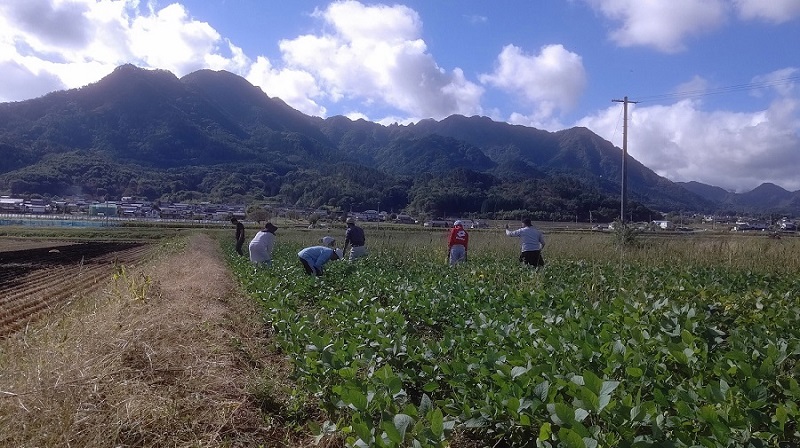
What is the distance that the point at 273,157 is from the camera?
137000mm

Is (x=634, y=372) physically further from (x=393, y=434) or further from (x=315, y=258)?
(x=315, y=258)

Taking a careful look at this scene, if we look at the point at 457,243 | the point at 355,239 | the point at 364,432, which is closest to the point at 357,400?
the point at 364,432

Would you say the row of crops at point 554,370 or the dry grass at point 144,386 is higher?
the row of crops at point 554,370

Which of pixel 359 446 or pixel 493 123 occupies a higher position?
pixel 493 123

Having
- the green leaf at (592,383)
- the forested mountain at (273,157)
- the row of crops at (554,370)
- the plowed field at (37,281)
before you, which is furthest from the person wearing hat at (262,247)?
the forested mountain at (273,157)

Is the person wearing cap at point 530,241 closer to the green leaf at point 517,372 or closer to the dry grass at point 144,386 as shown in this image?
the dry grass at point 144,386

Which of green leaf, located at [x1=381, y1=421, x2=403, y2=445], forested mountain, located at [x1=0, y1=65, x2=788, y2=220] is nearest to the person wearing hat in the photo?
green leaf, located at [x1=381, y1=421, x2=403, y2=445]

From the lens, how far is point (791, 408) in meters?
2.28

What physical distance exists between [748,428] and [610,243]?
52.8 ft

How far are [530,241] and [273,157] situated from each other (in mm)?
131111

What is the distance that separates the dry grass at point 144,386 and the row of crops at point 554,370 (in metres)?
0.35

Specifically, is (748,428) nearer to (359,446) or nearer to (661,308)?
(359,446)

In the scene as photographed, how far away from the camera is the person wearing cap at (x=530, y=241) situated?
11.3 meters

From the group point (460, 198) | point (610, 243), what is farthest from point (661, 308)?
point (460, 198)
